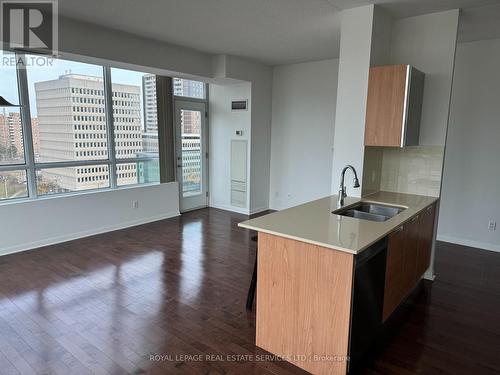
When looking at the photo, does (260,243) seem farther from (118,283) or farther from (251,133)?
(251,133)

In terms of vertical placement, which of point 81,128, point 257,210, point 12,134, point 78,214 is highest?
point 81,128

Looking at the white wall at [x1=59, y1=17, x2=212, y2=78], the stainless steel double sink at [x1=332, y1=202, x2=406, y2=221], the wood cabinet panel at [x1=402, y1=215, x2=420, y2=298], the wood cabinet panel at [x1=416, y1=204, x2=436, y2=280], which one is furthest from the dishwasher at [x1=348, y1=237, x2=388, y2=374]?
the white wall at [x1=59, y1=17, x2=212, y2=78]

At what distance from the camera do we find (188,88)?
6.25m

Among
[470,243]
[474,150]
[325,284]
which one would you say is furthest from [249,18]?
[470,243]

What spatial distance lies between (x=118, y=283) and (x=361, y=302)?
8.03ft

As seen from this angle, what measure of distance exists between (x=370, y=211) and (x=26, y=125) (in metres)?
4.25

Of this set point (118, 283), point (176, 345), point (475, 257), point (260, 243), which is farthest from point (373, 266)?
point (475, 257)

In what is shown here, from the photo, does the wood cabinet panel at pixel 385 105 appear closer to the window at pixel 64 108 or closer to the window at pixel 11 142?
the window at pixel 64 108

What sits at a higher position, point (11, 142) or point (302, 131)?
point (302, 131)

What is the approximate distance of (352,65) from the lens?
3277 mm

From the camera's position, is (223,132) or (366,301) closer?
(366,301)

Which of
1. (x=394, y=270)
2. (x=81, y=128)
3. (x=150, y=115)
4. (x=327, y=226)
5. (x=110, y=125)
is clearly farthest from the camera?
(x=150, y=115)

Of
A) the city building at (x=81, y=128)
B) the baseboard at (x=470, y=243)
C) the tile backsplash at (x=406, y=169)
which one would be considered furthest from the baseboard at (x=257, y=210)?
the baseboard at (x=470, y=243)

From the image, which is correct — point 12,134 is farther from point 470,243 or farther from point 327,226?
point 470,243
